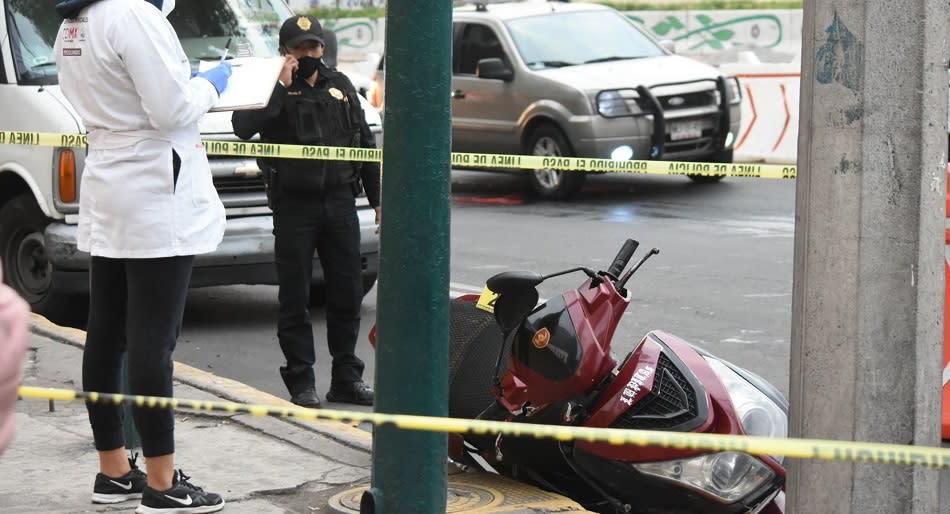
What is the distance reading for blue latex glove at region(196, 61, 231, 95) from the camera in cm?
498

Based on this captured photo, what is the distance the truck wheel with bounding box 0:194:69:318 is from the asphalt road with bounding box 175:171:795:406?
0.81 metres

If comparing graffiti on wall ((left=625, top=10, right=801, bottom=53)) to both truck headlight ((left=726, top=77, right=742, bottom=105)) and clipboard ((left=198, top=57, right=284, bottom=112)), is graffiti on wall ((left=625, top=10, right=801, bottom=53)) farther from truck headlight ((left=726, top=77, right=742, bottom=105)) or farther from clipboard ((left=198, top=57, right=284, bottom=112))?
clipboard ((left=198, top=57, right=284, bottom=112))

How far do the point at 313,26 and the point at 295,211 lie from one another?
0.83 m

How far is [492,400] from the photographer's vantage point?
16.1 feet

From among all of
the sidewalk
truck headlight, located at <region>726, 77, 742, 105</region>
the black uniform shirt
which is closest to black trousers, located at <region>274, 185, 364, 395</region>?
the black uniform shirt

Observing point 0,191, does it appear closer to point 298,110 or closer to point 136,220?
point 298,110

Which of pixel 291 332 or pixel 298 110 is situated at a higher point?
pixel 298 110

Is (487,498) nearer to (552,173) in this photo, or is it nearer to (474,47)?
(552,173)

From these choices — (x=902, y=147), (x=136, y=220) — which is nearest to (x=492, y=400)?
(x=136, y=220)

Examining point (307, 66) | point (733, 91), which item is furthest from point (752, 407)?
point (733, 91)

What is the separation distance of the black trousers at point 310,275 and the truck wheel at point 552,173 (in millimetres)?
7933

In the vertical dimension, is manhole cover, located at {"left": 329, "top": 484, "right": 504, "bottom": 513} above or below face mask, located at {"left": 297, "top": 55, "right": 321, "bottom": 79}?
below

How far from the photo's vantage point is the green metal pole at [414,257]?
4359 mm

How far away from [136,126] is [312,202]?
7.76 feet
